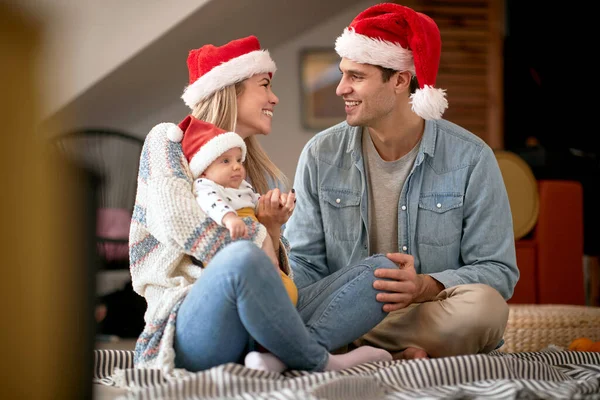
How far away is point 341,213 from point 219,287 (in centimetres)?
77

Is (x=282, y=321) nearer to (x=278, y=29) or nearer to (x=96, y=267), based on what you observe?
(x=96, y=267)

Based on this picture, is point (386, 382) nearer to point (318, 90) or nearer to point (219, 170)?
point (219, 170)

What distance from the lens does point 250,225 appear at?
5.40 ft

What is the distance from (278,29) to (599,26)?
2221 mm

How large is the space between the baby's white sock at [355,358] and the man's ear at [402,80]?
807 mm

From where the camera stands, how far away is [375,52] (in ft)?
7.13

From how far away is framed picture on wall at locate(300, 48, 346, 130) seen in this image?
4875 mm

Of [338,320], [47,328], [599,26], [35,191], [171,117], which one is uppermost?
[599,26]

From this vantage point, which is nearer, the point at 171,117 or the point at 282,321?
the point at 282,321

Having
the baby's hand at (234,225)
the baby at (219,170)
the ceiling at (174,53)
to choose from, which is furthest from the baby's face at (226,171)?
the ceiling at (174,53)

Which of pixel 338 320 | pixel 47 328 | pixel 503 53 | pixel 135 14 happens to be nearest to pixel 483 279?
pixel 338 320

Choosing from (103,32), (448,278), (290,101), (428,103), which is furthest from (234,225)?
(290,101)

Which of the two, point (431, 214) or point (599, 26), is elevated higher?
point (599, 26)

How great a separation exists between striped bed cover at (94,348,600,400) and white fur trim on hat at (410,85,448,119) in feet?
2.30
